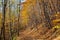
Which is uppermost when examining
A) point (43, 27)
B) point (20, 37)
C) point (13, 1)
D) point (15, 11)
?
point (13, 1)

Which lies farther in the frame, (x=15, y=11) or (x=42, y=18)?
(x=15, y=11)

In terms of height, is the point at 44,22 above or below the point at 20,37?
above

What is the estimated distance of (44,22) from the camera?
2773 millimetres

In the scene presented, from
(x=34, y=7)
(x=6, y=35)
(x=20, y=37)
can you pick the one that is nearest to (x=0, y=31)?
(x=6, y=35)

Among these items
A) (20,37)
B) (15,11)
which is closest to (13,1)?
(15,11)

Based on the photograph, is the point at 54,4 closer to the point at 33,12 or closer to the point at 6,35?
the point at 33,12

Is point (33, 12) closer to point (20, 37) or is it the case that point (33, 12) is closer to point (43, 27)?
point (43, 27)

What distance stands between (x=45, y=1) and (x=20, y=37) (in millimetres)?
839

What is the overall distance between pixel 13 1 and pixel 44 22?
82cm

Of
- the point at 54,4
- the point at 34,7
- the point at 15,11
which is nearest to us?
the point at 54,4

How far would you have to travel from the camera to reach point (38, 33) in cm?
281

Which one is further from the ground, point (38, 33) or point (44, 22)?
point (44, 22)

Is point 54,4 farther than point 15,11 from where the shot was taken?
No

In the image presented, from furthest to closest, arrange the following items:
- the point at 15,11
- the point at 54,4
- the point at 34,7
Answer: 1. the point at 15,11
2. the point at 34,7
3. the point at 54,4
